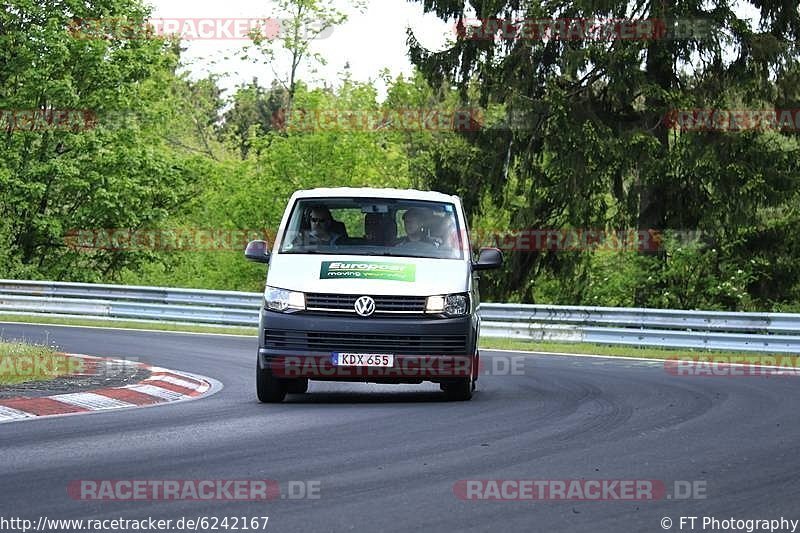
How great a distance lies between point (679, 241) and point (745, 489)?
22286mm

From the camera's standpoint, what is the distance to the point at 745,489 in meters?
8.12

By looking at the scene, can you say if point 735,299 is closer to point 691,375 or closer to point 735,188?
point 735,188

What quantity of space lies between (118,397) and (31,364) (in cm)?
288

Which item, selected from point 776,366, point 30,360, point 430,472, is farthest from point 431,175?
point 430,472

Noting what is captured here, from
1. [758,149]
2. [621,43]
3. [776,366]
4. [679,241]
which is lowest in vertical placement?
[776,366]

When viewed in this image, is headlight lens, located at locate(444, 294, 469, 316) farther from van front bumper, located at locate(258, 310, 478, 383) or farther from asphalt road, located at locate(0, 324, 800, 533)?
asphalt road, located at locate(0, 324, 800, 533)

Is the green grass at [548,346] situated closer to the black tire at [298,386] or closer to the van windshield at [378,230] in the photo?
the van windshield at [378,230]

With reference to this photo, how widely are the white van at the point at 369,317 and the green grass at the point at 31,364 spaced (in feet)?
10.4

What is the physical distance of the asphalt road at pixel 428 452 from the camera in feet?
Result: 23.6

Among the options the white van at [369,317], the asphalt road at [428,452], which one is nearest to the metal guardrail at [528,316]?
the asphalt road at [428,452]

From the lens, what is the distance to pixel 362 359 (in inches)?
505

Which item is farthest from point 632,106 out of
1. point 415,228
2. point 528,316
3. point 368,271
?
point 368,271

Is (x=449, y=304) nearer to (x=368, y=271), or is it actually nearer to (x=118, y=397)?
(x=368, y=271)

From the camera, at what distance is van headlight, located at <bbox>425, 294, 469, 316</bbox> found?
42.6 ft
